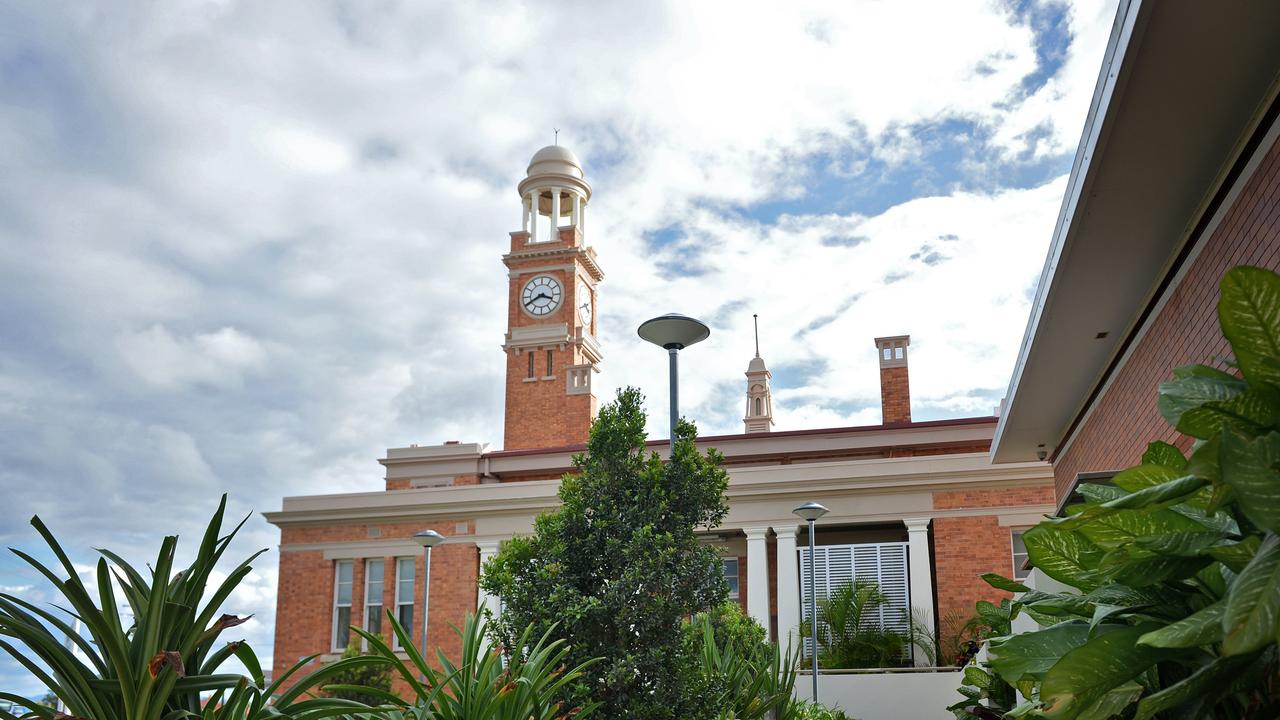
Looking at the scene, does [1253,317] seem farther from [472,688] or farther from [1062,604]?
[472,688]

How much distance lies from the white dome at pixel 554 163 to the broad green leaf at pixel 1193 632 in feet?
132

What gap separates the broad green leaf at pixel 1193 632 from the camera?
287cm

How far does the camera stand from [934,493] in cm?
2127

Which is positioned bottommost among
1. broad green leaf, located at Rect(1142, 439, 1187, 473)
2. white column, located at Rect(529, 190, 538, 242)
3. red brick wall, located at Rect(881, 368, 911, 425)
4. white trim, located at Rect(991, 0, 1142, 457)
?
broad green leaf, located at Rect(1142, 439, 1187, 473)

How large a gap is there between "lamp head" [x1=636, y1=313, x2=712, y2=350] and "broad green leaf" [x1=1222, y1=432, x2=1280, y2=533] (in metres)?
7.95

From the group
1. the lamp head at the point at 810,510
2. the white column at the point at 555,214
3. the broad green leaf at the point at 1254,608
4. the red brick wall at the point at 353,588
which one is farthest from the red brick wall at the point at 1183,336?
the white column at the point at 555,214

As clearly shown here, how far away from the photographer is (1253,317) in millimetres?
3158

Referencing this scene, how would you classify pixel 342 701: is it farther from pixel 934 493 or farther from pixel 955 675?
pixel 934 493

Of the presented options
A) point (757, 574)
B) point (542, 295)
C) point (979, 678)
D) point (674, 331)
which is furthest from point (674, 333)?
point (542, 295)

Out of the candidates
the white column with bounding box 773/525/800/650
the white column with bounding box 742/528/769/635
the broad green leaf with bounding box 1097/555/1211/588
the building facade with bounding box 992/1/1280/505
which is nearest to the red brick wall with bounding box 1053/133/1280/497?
the building facade with bounding box 992/1/1280/505

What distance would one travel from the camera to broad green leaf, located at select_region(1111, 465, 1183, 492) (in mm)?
3377

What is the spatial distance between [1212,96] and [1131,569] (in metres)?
3.66

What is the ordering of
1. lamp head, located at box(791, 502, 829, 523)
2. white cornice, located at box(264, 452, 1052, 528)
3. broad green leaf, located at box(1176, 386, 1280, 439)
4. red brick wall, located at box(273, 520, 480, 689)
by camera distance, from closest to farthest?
broad green leaf, located at box(1176, 386, 1280, 439) < lamp head, located at box(791, 502, 829, 523) < white cornice, located at box(264, 452, 1052, 528) < red brick wall, located at box(273, 520, 480, 689)

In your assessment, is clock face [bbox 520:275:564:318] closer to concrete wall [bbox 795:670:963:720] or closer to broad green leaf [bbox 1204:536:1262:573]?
concrete wall [bbox 795:670:963:720]
